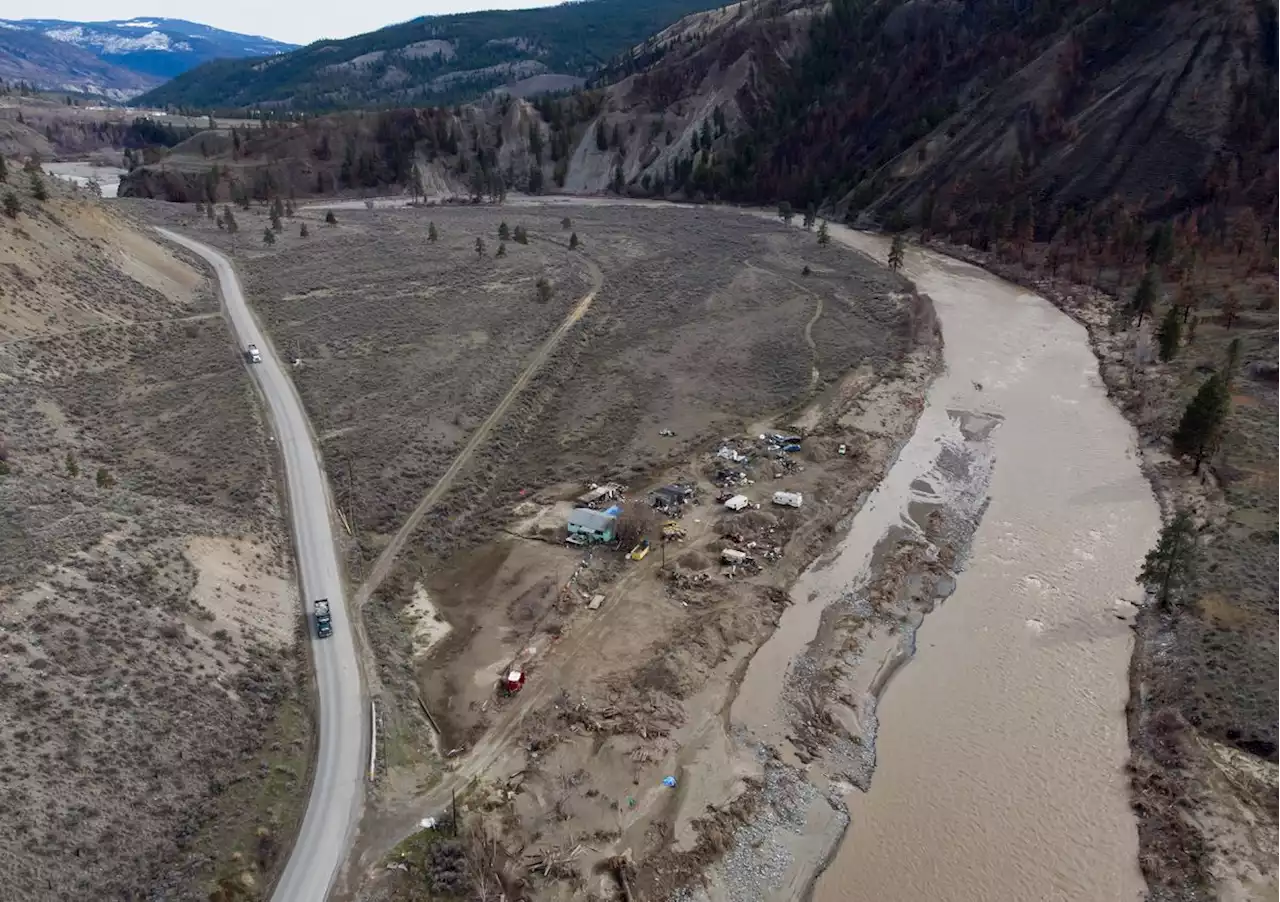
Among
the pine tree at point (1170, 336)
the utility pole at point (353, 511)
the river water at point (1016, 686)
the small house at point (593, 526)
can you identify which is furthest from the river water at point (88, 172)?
the pine tree at point (1170, 336)

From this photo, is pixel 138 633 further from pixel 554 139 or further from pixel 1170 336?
pixel 554 139

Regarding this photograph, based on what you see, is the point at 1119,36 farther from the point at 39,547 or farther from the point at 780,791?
the point at 39,547

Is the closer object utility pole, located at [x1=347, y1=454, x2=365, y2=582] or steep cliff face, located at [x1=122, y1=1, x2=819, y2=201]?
utility pole, located at [x1=347, y1=454, x2=365, y2=582]

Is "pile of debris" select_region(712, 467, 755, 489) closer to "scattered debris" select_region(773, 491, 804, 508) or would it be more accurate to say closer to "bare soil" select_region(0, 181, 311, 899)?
"scattered debris" select_region(773, 491, 804, 508)

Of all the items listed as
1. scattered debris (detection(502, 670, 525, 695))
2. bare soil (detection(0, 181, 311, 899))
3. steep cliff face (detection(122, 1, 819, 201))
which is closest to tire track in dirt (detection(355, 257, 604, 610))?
A: bare soil (detection(0, 181, 311, 899))

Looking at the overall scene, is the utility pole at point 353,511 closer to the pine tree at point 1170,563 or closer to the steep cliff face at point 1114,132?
the pine tree at point 1170,563

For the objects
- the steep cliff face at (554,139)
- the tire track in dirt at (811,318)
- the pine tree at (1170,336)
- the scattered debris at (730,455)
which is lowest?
the scattered debris at (730,455)

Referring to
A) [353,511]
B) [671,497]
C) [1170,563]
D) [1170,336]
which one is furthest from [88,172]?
[1170,563]

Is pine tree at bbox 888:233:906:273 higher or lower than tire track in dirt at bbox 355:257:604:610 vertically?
higher
